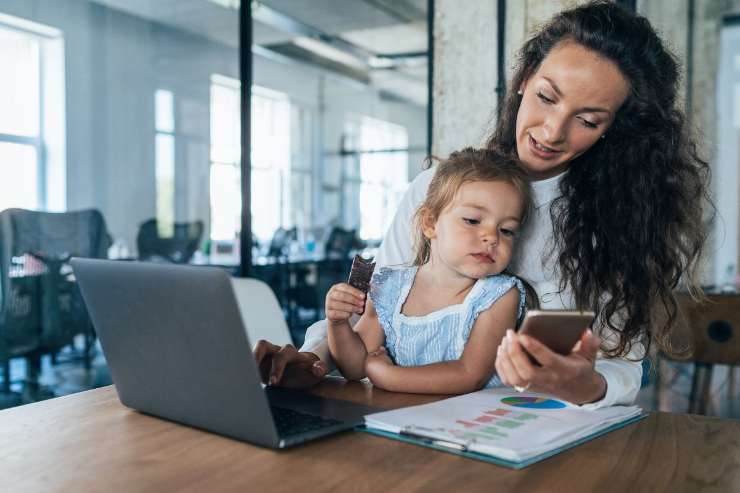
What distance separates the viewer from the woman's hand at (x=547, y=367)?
89 cm

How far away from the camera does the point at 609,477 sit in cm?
80

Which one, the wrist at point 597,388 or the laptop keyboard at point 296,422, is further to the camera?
the wrist at point 597,388

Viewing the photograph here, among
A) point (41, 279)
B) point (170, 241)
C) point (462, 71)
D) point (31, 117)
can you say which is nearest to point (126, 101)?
point (31, 117)

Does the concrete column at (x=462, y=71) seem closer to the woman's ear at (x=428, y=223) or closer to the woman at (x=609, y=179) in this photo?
the woman at (x=609, y=179)

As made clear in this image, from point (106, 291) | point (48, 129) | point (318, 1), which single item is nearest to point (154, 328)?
point (106, 291)

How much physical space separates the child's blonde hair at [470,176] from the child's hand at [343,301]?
0.37 m

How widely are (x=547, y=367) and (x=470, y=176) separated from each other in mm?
602

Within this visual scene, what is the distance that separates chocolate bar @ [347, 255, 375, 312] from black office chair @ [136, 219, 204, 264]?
3.03 meters

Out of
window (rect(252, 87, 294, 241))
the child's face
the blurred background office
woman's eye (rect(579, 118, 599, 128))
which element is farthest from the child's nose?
window (rect(252, 87, 294, 241))

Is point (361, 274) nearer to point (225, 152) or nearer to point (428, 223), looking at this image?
point (428, 223)

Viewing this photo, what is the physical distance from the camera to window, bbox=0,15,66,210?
3117mm

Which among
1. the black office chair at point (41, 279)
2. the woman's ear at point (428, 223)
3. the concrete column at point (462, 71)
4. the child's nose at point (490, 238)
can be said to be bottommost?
the black office chair at point (41, 279)

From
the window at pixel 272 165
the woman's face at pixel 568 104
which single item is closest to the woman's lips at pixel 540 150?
the woman's face at pixel 568 104

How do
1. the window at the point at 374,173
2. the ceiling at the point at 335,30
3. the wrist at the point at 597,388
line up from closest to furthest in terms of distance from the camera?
the wrist at the point at 597,388
the ceiling at the point at 335,30
the window at the point at 374,173
